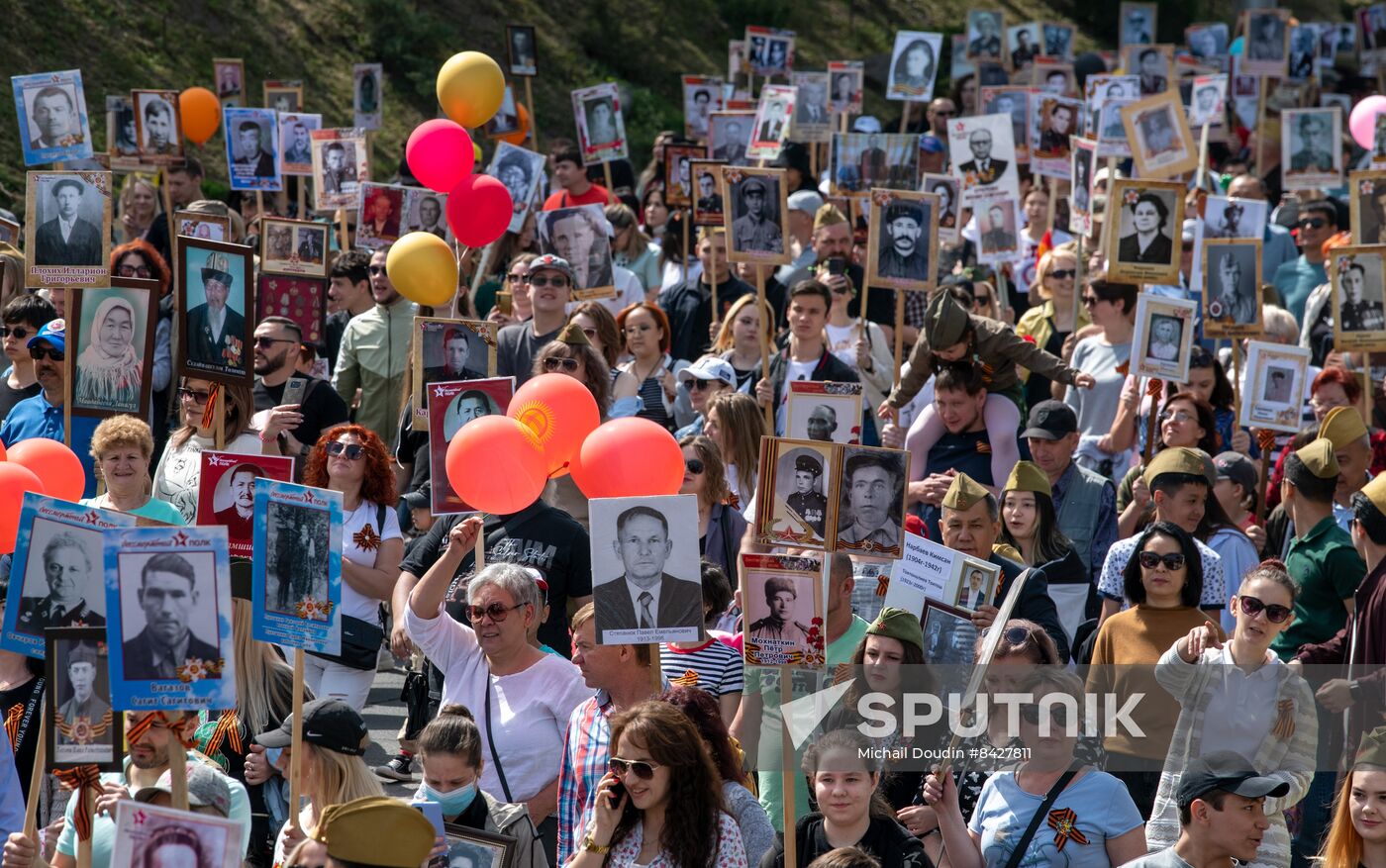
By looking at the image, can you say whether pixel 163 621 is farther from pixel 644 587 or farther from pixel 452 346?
pixel 452 346

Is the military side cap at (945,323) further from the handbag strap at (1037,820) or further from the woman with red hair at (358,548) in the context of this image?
the handbag strap at (1037,820)

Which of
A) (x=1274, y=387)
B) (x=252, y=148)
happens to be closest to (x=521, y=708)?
(x=1274, y=387)

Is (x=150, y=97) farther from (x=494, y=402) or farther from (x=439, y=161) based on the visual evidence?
(x=494, y=402)

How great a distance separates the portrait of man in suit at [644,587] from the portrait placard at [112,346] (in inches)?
120

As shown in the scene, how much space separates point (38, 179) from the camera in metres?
8.01

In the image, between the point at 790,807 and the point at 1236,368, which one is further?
the point at 1236,368

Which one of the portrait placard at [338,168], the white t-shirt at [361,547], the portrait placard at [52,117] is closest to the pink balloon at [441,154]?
the portrait placard at [52,117]

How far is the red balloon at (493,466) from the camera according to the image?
6363 mm

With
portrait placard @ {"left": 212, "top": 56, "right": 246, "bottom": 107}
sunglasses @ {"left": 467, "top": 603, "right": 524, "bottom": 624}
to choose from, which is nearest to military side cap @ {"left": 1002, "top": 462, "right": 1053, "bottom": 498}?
sunglasses @ {"left": 467, "top": 603, "right": 524, "bottom": 624}

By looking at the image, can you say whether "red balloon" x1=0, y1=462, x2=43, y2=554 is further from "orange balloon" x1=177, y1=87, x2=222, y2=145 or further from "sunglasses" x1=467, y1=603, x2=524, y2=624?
"orange balloon" x1=177, y1=87, x2=222, y2=145

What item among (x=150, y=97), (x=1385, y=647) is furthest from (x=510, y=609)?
(x=150, y=97)

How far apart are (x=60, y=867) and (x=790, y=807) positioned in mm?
1925

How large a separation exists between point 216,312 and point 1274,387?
5.17 metres

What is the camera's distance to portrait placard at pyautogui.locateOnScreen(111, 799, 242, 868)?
12.7 feet
